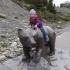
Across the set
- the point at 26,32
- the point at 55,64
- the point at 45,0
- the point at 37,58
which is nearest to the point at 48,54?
the point at 55,64

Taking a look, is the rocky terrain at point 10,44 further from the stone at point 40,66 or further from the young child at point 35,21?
the young child at point 35,21

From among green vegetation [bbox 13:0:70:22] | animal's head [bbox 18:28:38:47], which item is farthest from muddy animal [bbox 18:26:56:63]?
green vegetation [bbox 13:0:70:22]

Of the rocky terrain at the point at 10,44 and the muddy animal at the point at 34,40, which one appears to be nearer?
the muddy animal at the point at 34,40

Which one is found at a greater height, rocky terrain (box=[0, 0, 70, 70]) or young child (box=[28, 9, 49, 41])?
young child (box=[28, 9, 49, 41])

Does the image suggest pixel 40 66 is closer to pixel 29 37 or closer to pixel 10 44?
pixel 29 37

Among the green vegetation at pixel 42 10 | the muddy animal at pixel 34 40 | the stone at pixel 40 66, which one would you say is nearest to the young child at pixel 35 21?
the muddy animal at pixel 34 40

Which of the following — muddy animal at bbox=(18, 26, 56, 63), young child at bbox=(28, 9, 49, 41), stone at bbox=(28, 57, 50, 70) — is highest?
young child at bbox=(28, 9, 49, 41)

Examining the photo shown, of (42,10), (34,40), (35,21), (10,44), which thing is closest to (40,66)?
(34,40)

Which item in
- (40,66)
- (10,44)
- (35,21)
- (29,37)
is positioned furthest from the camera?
(10,44)

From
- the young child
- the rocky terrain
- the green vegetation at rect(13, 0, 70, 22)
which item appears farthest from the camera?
the green vegetation at rect(13, 0, 70, 22)

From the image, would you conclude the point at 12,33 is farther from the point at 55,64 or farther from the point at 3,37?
the point at 55,64

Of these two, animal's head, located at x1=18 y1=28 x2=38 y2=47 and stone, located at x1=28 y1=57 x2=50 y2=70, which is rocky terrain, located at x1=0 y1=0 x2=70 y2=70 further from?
animal's head, located at x1=18 y1=28 x2=38 y2=47

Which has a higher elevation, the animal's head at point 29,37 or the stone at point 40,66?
the animal's head at point 29,37

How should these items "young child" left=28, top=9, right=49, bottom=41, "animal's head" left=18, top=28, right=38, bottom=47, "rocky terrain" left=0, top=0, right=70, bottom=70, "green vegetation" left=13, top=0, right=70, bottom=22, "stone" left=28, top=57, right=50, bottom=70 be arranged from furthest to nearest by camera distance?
"green vegetation" left=13, top=0, right=70, bottom=22
"rocky terrain" left=0, top=0, right=70, bottom=70
"young child" left=28, top=9, right=49, bottom=41
"stone" left=28, top=57, right=50, bottom=70
"animal's head" left=18, top=28, right=38, bottom=47
